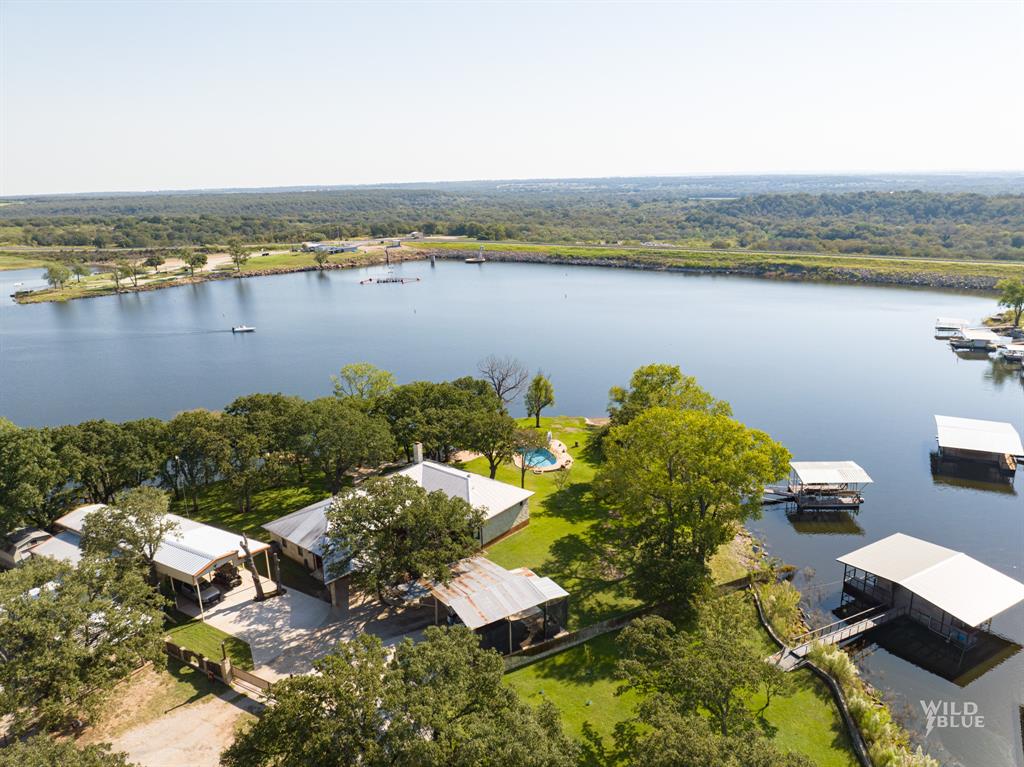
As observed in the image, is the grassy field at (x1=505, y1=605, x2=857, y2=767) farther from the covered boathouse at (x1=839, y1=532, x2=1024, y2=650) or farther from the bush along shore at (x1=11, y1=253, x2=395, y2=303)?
the bush along shore at (x1=11, y1=253, x2=395, y2=303)

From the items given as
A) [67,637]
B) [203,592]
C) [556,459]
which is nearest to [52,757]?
[67,637]

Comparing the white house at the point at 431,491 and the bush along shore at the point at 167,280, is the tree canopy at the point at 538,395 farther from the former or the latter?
the bush along shore at the point at 167,280

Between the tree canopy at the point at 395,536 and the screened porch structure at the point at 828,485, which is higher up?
the tree canopy at the point at 395,536

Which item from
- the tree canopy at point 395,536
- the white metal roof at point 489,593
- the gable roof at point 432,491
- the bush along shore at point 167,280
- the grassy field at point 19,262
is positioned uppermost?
the grassy field at point 19,262

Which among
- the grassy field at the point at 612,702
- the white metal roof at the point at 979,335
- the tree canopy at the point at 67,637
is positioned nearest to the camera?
the tree canopy at the point at 67,637

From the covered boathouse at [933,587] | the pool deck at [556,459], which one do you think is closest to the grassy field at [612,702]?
the covered boathouse at [933,587]

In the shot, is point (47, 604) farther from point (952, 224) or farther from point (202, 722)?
point (952, 224)
